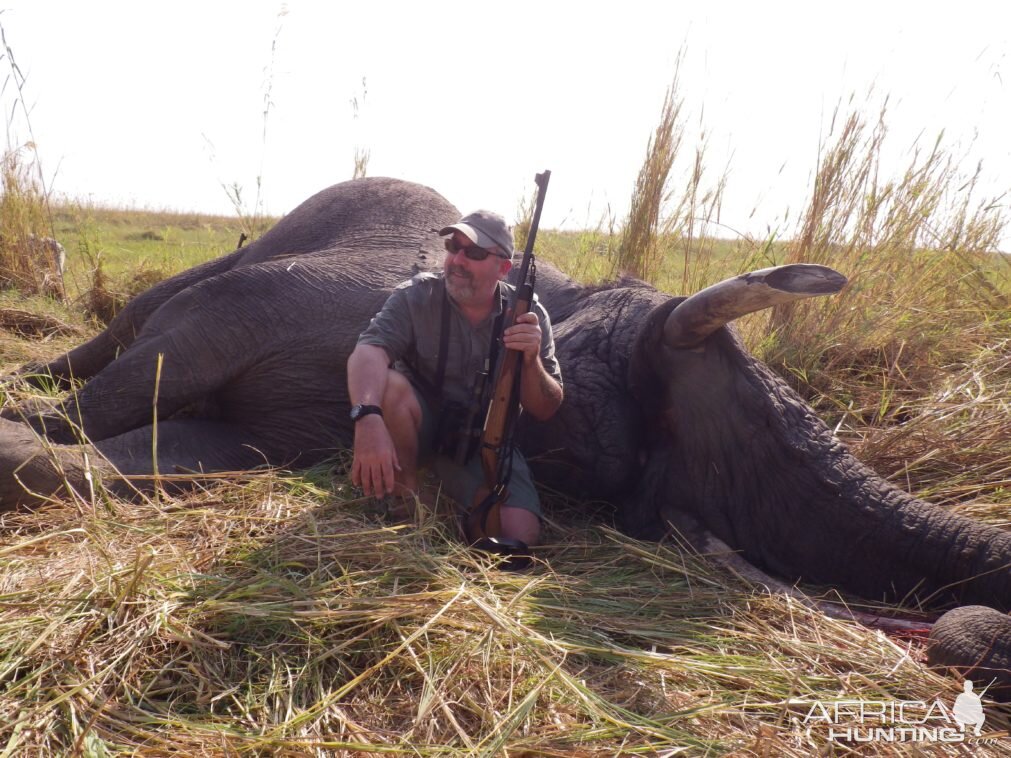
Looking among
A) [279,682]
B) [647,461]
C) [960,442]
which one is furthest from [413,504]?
[960,442]

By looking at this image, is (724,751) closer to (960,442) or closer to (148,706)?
(148,706)

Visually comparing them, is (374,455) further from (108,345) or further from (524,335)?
(108,345)

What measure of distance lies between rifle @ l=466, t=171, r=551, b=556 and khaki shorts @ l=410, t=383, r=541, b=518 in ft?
0.52

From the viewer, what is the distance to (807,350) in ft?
15.6

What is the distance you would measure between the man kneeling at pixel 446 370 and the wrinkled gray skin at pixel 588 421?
32 centimetres

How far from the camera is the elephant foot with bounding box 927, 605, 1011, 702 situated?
228cm

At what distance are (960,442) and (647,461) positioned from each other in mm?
1482

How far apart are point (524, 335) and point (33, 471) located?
1.84 metres

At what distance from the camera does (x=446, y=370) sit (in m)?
3.47

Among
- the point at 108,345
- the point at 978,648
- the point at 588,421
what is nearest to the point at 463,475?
the point at 588,421

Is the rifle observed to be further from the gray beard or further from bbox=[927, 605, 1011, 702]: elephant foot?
bbox=[927, 605, 1011, 702]: elephant foot

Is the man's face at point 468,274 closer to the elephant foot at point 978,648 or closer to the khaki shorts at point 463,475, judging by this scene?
the khaki shorts at point 463,475

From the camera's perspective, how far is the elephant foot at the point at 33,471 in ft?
10.4

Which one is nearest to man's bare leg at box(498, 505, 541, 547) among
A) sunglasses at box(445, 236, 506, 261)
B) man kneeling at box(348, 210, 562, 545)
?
man kneeling at box(348, 210, 562, 545)
